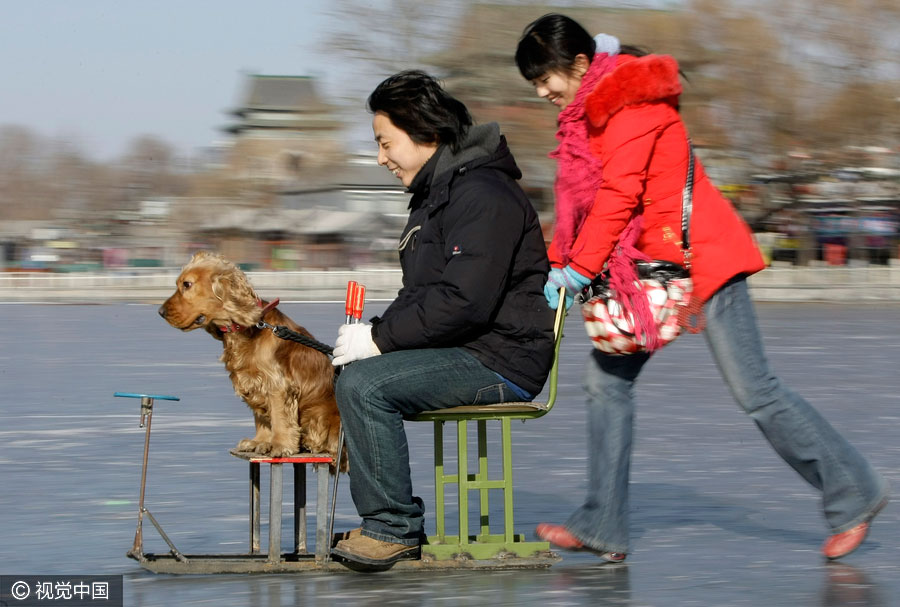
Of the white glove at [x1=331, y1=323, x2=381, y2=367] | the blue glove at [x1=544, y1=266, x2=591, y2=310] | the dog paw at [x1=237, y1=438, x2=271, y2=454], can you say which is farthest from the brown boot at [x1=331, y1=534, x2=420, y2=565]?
the blue glove at [x1=544, y1=266, x2=591, y2=310]

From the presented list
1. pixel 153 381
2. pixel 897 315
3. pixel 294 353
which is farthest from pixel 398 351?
pixel 897 315

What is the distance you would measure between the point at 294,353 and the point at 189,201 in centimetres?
6618

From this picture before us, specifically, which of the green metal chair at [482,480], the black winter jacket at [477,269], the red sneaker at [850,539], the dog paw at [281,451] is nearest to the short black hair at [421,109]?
the black winter jacket at [477,269]

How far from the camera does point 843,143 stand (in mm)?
50906

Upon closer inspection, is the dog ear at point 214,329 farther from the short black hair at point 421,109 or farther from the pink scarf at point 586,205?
the pink scarf at point 586,205

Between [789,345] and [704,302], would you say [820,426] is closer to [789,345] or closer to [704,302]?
[704,302]

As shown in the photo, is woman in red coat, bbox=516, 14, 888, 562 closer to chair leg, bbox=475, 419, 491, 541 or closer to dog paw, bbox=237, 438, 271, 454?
chair leg, bbox=475, 419, 491, 541

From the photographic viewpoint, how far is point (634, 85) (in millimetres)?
4727

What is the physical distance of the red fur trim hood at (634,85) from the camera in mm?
4730

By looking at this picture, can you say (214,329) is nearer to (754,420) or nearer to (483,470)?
(483,470)

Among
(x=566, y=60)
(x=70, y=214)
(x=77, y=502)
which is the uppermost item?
(x=70, y=214)

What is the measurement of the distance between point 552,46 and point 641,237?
73 cm

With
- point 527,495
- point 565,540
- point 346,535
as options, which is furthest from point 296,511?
point 527,495

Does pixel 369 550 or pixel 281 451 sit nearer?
pixel 369 550
